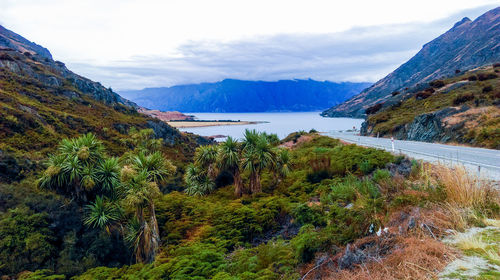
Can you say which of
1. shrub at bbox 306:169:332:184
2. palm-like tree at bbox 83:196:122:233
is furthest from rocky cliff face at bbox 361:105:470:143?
palm-like tree at bbox 83:196:122:233

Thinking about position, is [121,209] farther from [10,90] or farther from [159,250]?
[10,90]

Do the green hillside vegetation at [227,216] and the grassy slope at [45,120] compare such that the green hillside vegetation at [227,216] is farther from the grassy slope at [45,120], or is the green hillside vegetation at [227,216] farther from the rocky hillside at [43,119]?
the grassy slope at [45,120]

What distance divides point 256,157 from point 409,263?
44.6ft

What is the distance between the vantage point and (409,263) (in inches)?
154

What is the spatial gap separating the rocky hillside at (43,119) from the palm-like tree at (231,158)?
1316cm

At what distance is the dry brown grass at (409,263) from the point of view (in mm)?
→ 3844

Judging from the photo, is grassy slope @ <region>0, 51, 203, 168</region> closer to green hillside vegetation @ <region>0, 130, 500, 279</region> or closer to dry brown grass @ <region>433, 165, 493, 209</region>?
green hillside vegetation @ <region>0, 130, 500, 279</region>

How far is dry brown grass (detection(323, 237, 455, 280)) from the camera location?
3844 millimetres

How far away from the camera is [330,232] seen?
671 centimetres

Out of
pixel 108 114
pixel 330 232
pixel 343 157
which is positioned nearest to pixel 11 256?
pixel 330 232

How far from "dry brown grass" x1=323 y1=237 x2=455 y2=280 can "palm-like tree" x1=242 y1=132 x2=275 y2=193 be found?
41.2 ft

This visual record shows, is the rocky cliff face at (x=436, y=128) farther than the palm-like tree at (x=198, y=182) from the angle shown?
Yes

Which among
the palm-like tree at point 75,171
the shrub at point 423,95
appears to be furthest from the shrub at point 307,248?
the shrub at point 423,95

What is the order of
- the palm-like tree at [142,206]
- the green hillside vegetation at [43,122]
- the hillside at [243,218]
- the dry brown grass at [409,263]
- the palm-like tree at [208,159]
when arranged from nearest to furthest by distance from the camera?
the dry brown grass at [409,263] → the hillside at [243,218] → the palm-like tree at [142,206] → the palm-like tree at [208,159] → the green hillside vegetation at [43,122]
